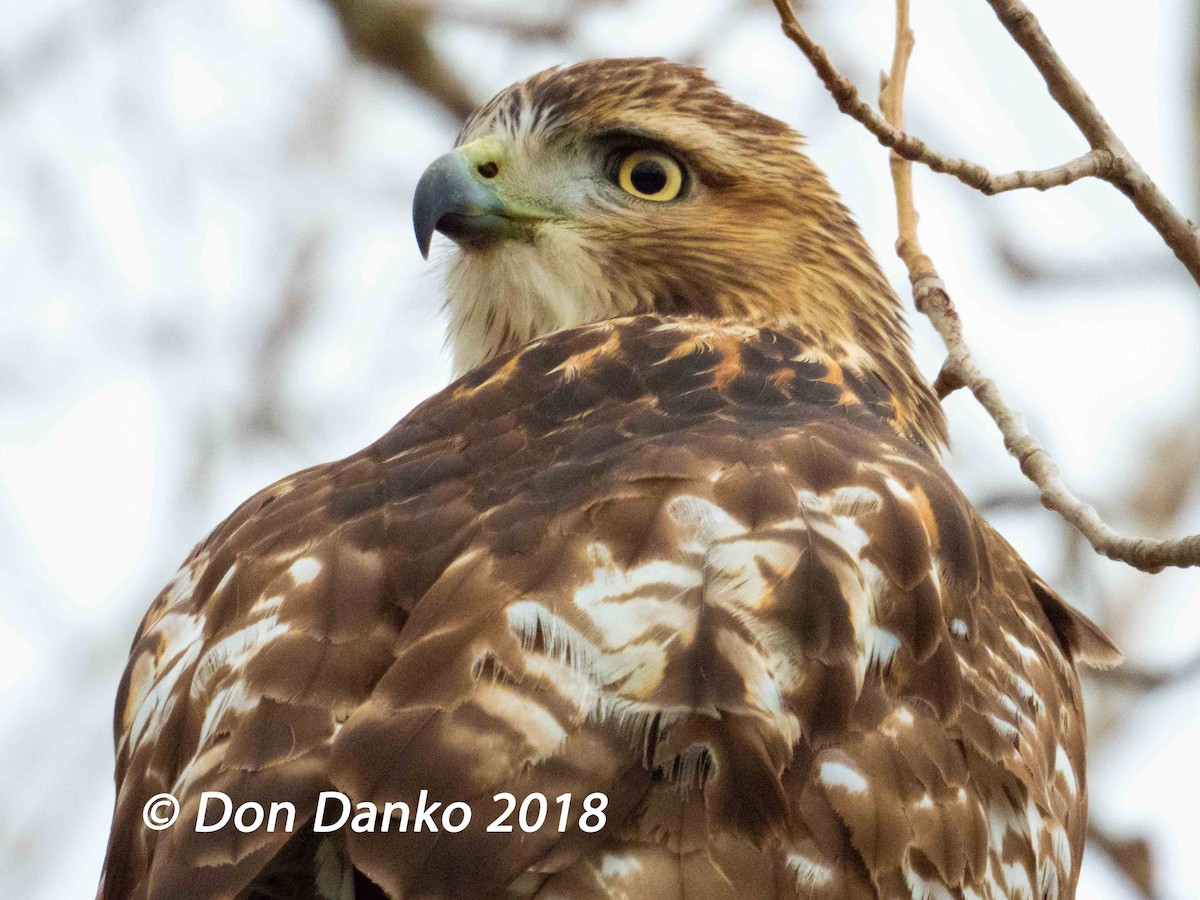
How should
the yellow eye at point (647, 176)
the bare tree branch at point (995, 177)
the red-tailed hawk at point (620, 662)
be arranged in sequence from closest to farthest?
the red-tailed hawk at point (620, 662), the bare tree branch at point (995, 177), the yellow eye at point (647, 176)

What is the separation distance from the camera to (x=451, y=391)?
11.3 ft

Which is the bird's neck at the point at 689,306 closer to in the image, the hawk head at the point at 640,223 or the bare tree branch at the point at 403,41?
the hawk head at the point at 640,223

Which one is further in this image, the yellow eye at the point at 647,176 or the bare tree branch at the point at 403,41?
the bare tree branch at the point at 403,41

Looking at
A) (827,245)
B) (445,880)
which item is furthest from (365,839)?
(827,245)

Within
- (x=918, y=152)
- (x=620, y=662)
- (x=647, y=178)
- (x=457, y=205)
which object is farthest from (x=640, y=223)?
(x=620, y=662)

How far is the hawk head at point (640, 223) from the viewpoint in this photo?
4000mm

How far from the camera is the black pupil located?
4.13 metres

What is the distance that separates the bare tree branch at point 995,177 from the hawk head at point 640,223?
418 mm

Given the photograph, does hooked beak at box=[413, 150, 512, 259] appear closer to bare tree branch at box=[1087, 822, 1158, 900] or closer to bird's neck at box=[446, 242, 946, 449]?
bird's neck at box=[446, 242, 946, 449]

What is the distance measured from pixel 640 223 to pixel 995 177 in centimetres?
103

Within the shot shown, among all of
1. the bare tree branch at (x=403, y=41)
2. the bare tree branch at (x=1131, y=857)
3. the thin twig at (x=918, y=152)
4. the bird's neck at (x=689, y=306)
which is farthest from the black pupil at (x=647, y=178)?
the bare tree branch at (x=1131, y=857)

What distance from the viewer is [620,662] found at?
8.20 feet

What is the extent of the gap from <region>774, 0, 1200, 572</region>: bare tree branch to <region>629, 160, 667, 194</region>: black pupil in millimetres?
674

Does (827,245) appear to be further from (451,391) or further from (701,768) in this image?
(701,768)
